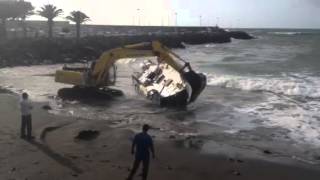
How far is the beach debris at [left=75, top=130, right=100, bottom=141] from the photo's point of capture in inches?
598

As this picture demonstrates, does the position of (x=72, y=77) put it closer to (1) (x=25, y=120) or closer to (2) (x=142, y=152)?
(1) (x=25, y=120)

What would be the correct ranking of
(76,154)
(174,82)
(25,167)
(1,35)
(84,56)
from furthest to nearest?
(1,35) < (84,56) < (174,82) < (76,154) < (25,167)

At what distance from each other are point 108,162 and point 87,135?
121 inches

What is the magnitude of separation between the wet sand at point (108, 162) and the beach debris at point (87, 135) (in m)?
0.17

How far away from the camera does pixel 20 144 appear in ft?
45.9

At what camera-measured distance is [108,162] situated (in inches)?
494

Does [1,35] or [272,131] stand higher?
[1,35]

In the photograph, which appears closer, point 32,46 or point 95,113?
point 95,113

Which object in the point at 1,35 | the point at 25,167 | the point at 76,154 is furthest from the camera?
the point at 1,35

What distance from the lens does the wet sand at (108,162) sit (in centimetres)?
1162

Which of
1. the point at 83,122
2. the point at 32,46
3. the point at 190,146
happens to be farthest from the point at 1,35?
the point at 190,146

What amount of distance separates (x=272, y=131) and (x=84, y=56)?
3567 centimetres

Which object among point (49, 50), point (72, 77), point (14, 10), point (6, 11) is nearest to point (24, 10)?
point (14, 10)

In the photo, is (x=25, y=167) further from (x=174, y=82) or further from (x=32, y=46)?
(x=32, y=46)
